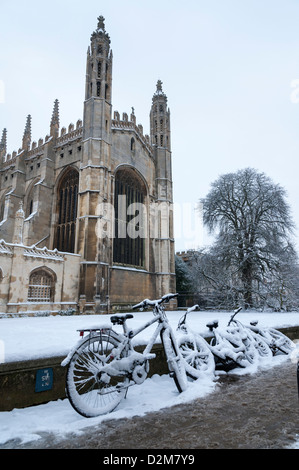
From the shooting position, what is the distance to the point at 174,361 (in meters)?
3.42

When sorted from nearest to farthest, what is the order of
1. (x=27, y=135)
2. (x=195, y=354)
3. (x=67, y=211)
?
(x=195, y=354) < (x=67, y=211) < (x=27, y=135)

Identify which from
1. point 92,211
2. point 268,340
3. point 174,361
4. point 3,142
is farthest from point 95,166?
point 3,142

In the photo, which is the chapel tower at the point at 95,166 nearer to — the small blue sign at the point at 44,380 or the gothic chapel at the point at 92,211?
the gothic chapel at the point at 92,211

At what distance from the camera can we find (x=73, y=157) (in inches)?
819

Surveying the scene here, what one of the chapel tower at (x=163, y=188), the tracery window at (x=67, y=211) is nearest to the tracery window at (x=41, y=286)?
the tracery window at (x=67, y=211)

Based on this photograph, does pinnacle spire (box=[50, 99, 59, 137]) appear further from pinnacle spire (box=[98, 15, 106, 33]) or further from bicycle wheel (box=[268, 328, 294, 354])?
bicycle wheel (box=[268, 328, 294, 354])

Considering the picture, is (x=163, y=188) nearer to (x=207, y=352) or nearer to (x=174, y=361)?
(x=207, y=352)

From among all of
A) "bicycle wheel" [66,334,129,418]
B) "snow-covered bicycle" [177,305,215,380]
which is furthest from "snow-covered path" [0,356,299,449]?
"snow-covered bicycle" [177,305,215,380]

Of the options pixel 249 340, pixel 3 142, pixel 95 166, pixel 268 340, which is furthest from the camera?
pixel 3 142

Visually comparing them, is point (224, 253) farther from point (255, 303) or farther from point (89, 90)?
point (89, 90)

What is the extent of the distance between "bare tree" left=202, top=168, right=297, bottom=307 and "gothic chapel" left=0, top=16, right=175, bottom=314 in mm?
4299

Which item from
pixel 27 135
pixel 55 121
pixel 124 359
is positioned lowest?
pixel 124 359

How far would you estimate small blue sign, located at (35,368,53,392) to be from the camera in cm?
284

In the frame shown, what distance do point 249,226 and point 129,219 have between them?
8.51m
